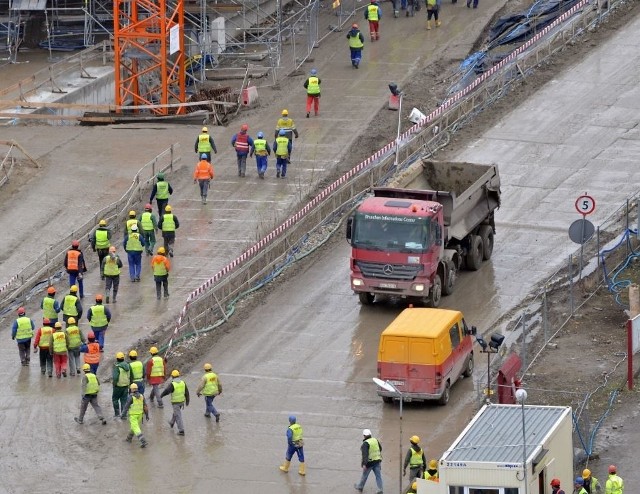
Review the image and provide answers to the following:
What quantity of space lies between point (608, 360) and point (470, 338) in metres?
3.32

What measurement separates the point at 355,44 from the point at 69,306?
69.9 feet

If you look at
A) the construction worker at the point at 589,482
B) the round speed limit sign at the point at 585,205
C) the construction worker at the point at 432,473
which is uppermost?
the round speed limit sign at the point at 585,205

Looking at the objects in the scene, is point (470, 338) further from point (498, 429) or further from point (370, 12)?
point (370, 12)

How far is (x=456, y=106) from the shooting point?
52719mm

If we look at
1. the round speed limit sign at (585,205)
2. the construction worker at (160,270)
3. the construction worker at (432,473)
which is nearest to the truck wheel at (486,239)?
the round speed limit sign at (585,205)

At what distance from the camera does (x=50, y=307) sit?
38344mm

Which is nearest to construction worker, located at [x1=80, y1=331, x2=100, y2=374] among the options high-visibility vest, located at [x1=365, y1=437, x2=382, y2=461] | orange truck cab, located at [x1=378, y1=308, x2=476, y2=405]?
orange truck cab, located at [x1=378, y1=308, x2=476, y2=405]

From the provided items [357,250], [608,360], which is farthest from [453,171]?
[608,360]

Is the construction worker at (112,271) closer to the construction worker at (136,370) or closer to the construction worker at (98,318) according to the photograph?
the construction worker at (98,318)

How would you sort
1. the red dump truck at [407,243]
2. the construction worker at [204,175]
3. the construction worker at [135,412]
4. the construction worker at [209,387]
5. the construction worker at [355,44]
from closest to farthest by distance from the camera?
the construction worker at [135,412] → the construction worker at [209,387] → the red dump truck at [407,243] → the construction worker at [204,175] → the construction worker at [355,44]

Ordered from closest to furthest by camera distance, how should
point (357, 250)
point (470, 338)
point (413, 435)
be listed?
point (413, 435) → point (470, 338) → point (357, 250)

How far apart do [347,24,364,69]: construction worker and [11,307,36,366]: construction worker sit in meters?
22.2

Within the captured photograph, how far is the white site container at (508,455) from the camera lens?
27922 mm

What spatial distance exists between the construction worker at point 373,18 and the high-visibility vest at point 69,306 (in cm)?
2361
